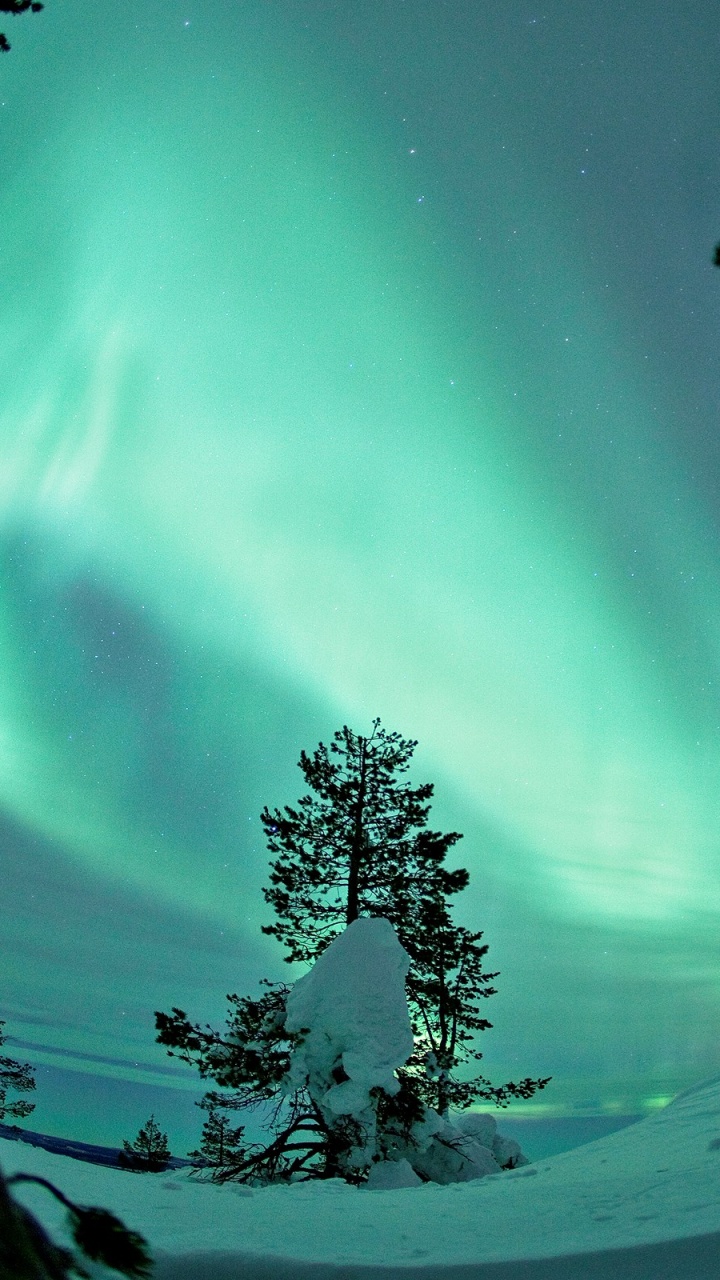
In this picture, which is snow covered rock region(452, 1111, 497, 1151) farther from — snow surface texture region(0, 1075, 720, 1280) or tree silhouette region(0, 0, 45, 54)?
tree silhouette region(0, 0, 45, 54)

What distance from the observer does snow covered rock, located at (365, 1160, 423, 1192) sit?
39.3 ft

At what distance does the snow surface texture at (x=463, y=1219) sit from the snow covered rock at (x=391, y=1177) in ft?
15.0

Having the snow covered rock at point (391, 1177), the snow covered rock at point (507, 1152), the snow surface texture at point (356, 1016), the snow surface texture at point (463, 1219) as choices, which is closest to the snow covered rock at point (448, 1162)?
the snow covered rock at point (391, 1177)

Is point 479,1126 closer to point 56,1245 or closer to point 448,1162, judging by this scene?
point 448,1162

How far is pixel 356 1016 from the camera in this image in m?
12.8

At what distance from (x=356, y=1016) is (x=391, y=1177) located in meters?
2.49

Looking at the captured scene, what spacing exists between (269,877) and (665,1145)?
1218 cm

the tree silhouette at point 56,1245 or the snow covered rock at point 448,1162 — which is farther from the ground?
the tree silhouette at point 56,1245

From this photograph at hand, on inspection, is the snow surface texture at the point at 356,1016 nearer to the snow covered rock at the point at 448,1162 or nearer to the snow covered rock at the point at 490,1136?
the snow covered rock at the point at 448,1162

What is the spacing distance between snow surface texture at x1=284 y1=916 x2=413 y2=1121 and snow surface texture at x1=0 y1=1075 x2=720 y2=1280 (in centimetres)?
455

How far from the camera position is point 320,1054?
13258 mm

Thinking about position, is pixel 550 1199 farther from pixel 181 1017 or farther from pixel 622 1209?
pixel 181 1017

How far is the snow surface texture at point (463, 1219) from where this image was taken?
180 inches

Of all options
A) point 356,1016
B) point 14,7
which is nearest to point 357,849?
point 356,1016
